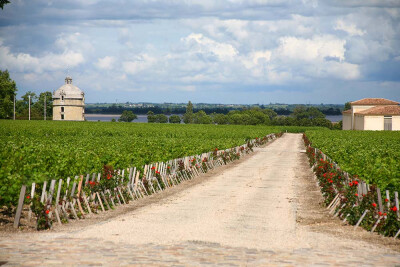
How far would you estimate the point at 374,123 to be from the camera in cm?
10231

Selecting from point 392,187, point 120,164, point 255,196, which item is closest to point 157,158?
point 120,164

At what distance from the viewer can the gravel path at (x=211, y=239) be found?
10727mm

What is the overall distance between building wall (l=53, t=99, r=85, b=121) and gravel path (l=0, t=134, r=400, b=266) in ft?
522

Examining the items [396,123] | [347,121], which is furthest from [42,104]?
[396,123]

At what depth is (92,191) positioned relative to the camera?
17062 mm

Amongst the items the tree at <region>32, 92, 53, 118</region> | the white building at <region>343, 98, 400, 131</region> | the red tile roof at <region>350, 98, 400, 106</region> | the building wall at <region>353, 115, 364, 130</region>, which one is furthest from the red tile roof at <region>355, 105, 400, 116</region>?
the tree at <region>32, 92, 53, 118</region>

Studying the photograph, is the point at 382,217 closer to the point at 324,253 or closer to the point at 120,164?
the point at 324,253

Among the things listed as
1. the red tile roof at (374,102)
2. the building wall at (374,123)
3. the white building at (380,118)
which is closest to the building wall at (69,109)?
the red tile roof at (374,102)

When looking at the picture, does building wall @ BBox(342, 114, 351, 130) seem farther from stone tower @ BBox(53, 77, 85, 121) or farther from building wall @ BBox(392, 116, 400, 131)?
stone tower @ BBox(53, 77, 85, 121)

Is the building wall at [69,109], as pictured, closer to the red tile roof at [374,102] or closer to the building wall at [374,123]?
the red tile roof at [374,102]

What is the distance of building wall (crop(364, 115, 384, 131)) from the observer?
101 m

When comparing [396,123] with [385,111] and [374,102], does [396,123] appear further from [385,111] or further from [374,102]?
[374,102]

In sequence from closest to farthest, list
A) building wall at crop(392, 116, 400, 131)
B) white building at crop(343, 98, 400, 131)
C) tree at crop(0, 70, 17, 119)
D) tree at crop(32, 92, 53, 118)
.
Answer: building wall at crop(392, 116, 400, 131)
white building at crop(343, 98, 400, 131)
tree at crop(0, 70, 17, 119)
tree at crop(32, 92, 53, 118)

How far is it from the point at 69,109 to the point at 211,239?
16682cm
